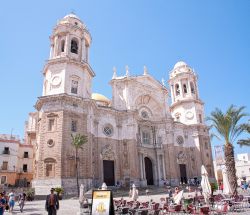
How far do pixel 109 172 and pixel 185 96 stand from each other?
23785 millimetres

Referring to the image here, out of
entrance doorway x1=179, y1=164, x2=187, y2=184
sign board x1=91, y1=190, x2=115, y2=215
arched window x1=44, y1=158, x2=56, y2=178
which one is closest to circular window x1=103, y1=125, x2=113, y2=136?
arched window x1=44, y1=158, x2=56, y2=178

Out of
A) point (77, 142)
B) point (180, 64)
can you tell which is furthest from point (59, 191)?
point (180, 64)

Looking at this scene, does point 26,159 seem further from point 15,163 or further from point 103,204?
point 103,204

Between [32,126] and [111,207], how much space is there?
45.5 m

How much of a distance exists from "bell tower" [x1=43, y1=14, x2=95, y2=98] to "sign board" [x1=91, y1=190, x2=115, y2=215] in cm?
2361

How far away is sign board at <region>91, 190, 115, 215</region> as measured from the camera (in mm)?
9352

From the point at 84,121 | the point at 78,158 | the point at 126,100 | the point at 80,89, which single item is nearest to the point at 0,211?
the point at 78,158

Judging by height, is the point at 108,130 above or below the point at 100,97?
below

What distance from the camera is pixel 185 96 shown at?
4947 centimetres

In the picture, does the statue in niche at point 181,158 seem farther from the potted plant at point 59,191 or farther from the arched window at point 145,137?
the potted plant at point 59,191

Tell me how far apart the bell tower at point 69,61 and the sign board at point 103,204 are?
→ 77.5ft

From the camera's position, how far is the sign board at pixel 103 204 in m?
9.35

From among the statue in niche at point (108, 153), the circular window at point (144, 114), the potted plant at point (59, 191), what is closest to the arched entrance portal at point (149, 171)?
the circular window at point (144, 114)

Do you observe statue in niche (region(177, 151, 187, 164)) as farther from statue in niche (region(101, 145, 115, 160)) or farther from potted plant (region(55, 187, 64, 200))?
potted plant (region(55, 187, 64, 200))
